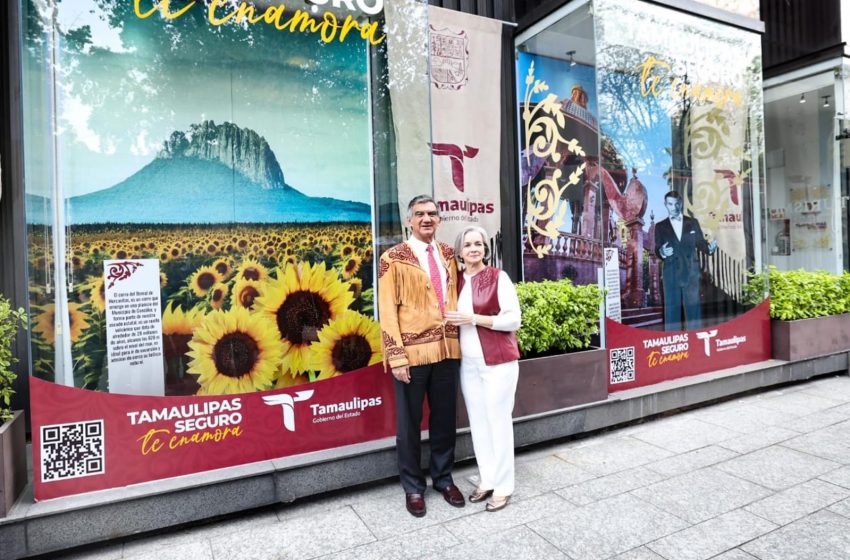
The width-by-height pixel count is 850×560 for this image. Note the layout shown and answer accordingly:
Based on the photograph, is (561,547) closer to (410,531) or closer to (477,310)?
(410,531)

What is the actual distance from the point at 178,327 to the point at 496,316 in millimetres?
2398

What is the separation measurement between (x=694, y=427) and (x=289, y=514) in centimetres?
362

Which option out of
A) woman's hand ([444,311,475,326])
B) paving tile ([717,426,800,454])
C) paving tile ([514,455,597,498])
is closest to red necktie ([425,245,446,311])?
woman's hand ([444,311,475,326])

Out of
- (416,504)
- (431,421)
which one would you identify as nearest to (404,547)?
(416,504)

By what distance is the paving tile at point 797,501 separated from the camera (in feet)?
10.8

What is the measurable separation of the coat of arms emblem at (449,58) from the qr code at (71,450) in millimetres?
4003

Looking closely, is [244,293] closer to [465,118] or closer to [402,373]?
[402,373]

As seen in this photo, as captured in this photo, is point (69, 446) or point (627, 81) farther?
point (627, 81)

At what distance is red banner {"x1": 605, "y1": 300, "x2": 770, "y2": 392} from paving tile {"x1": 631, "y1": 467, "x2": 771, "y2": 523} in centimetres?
140

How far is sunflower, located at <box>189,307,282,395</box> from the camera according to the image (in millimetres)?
4176

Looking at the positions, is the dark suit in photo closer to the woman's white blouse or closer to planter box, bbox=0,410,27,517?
the woman's white blouse

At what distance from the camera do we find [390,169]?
16.1 feet

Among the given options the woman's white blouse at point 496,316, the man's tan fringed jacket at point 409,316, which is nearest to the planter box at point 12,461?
the man's tan fringed jacket at point 409,316

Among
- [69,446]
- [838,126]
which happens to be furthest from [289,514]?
[838,126]
